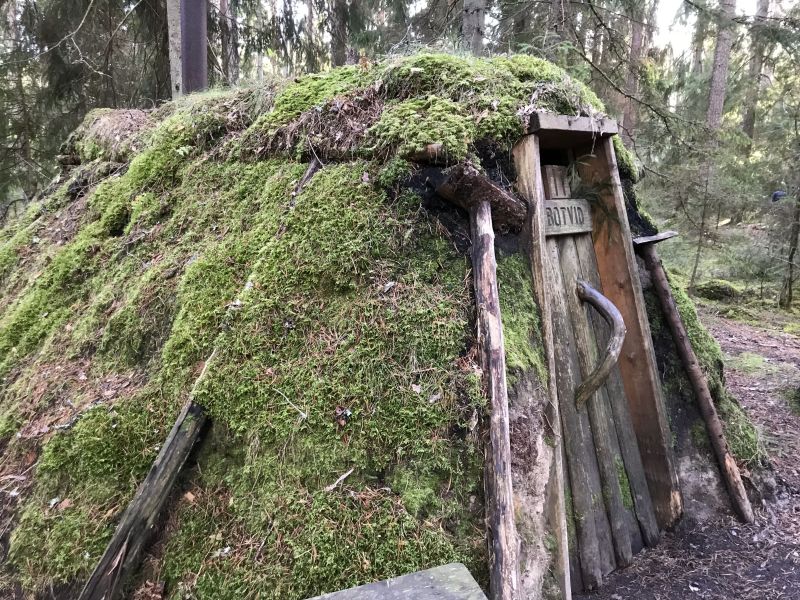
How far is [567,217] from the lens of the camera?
3680mm

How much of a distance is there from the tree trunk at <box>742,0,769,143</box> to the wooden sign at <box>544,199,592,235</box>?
6.19 metres

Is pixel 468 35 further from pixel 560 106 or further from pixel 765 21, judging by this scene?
pixel 765 21

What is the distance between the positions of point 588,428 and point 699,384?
1.21 metres

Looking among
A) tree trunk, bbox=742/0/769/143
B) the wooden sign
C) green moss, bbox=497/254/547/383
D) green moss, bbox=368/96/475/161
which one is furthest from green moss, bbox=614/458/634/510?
tree trunk, bbox=742/0/769/143

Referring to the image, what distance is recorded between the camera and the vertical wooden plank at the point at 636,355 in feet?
12.0

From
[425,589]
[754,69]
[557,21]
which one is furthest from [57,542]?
[754,69]

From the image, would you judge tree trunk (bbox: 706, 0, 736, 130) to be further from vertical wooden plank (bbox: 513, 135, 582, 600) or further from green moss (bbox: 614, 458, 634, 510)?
green moss (bbox: 614, 458, 634, 510)

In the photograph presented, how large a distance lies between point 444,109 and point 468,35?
3.78 metres

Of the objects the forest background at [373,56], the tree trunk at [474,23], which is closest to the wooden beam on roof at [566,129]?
the tree trunk at [474,23]

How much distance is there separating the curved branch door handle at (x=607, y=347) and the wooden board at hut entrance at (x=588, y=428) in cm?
8

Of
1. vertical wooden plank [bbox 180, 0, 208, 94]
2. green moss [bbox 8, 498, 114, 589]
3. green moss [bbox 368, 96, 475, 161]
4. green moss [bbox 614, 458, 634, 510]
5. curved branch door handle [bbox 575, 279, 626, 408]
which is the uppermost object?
vertical wooden plank [bbox 180, 0, 208, 94]

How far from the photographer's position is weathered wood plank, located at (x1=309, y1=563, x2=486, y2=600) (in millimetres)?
1520

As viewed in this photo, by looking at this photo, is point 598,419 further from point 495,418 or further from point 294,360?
point 294,360

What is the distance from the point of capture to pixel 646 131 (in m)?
8.79
